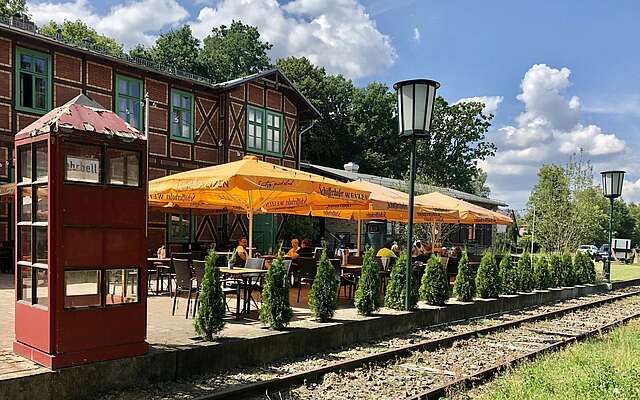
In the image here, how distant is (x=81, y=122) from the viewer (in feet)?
16.8

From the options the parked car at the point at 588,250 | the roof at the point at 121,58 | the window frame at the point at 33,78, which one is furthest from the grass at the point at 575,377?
the roof at the point at 121,58

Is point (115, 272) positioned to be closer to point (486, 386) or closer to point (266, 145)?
point (486, 386)

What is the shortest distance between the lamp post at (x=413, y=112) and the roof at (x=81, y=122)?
5.15m

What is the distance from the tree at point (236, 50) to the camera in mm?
45691

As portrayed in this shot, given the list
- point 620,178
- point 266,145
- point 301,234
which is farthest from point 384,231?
point 620,178

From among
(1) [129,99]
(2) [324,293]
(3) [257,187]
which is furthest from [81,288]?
(1) [129,99]

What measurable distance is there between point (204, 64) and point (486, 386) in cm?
4074

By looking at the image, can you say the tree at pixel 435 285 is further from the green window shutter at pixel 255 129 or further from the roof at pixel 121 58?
the green window shutter at pixel 255 129

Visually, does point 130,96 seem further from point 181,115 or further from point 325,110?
point 325,110

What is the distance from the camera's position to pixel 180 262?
25.9ft

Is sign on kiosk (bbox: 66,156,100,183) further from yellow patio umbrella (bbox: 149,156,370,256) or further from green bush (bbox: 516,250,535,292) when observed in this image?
green bush (bbox: 516,250,535,292)

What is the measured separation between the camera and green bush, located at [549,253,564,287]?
585 inches

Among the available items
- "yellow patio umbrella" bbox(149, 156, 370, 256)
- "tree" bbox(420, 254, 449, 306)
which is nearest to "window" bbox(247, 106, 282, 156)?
"yellow patio umbrella" bbox(149, 156, 370, 256)

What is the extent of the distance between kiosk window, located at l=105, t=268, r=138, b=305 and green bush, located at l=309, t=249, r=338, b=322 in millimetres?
3025
